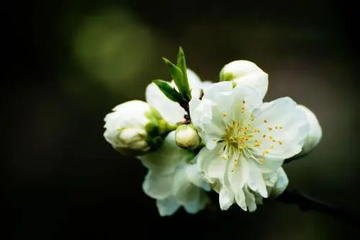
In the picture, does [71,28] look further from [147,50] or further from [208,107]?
[208,107]

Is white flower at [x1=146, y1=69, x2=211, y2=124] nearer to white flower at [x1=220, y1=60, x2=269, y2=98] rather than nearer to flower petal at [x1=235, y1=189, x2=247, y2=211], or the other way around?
white flower at [x1=220, y1=60, x2=269, y2=98]

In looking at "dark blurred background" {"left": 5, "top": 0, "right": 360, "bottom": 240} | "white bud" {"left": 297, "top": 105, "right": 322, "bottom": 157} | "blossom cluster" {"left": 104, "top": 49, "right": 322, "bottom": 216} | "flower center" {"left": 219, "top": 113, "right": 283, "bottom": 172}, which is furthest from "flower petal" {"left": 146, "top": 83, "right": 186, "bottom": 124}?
"dark blurred background" {"left": 5, "top": 0, "right": 360, "bottom": 240}

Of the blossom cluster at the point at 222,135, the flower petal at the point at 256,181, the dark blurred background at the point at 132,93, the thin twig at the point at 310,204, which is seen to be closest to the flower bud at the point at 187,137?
the blossom cluster at the point at 222,135

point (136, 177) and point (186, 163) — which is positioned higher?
point (186, 163)

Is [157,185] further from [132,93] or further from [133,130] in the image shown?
[132,93]

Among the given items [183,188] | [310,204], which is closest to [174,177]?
[183,188]

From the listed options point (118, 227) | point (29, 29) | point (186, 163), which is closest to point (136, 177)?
point (118, 227)
